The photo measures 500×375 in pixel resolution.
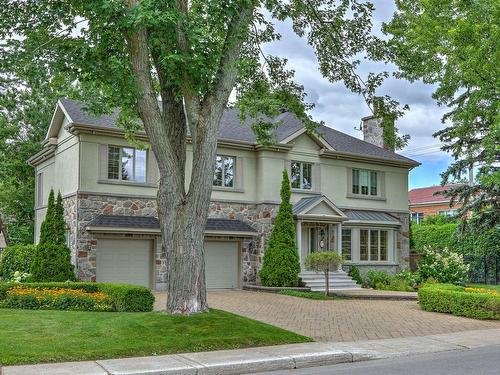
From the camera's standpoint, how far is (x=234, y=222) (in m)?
23.8

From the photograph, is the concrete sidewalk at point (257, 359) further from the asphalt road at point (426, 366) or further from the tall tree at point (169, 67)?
the tall tree at point (169, 67)

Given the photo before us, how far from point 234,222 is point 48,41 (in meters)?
13.1

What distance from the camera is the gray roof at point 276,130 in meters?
21.6

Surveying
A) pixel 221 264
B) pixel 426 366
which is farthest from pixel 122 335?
pixel 221 264

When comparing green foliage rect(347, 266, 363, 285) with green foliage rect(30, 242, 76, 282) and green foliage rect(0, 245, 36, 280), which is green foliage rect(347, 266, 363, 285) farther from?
green foliage rect(0, 245, 36, 280)

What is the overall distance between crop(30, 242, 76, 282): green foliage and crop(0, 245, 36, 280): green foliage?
65.7 inches

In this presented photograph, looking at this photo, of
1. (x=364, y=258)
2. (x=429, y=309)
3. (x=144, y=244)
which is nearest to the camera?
(x=429, y=309)

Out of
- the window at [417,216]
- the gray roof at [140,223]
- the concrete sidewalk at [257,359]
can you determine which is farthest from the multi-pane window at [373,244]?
the window at [417,216]

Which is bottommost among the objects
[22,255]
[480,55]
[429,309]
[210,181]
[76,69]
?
[429,309]

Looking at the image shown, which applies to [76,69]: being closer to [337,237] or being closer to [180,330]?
[180,330]

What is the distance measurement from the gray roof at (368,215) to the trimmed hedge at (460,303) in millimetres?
9306

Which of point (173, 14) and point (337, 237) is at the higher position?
point (173, 14)

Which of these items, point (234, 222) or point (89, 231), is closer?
point (89, 231)

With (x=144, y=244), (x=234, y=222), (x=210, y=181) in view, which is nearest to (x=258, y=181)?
(x=234, y=222)
